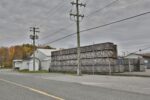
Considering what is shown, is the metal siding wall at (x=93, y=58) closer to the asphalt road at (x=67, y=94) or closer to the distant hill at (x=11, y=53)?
the asphalt road at (x=67, y=94)

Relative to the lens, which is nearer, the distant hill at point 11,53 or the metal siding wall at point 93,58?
the metal siding wall at point 93,58

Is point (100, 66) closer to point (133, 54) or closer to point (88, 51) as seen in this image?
point (88, 51)

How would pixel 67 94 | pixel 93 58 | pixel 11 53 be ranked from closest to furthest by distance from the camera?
pixel 67 94 → pixel 93 58 → pixel 11 53

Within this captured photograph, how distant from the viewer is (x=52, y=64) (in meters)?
55.8

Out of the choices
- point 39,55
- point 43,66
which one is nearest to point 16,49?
point 39,55

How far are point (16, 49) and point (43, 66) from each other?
A: 70.1 metres

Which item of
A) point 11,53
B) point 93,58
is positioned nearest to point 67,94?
point 93,58

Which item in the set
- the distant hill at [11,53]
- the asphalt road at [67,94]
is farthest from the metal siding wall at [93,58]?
the distant hill at [11,53]

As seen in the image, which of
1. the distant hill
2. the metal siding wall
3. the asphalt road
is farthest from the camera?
the distant hill

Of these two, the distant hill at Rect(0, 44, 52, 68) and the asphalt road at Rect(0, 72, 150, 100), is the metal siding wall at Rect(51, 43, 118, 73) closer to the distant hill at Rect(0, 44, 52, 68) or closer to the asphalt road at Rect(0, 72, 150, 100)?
the asphalt road at Rect(0, 72, 150, 100)

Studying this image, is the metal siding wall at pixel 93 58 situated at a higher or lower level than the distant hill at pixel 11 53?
lower

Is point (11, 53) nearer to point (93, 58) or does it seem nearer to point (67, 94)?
point (93, 58)

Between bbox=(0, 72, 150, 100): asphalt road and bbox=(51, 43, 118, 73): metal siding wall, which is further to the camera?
bbox=(51, 43, 118, 73): metal siding wall

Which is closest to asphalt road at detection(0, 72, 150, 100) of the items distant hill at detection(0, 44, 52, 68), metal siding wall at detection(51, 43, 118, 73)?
metal siding wall at detection(51, 43, 118, 73)
